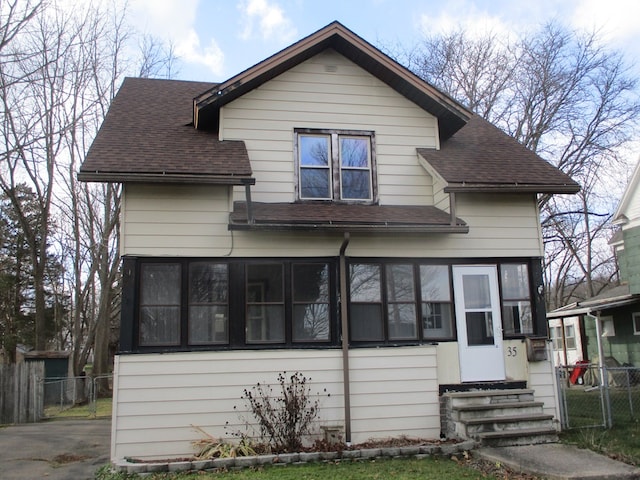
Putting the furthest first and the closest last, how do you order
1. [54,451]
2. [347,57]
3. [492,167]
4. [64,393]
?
1. [64,393]
2. [347,57]
3. [492,167]
4. [54,451]

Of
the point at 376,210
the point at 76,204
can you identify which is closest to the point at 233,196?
the point at 376,210

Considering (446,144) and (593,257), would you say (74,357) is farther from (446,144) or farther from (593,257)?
(593,257)

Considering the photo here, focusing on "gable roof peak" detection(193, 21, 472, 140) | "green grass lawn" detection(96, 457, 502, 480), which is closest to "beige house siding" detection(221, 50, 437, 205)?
"gable roof peak" detection(193, 21, 472, 140)

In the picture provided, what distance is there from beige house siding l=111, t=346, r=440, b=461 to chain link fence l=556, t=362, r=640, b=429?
264 centimetres

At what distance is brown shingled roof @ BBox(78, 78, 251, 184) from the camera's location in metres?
8.22

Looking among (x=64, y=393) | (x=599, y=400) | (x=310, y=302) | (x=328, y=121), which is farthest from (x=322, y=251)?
(x=64, y=393)

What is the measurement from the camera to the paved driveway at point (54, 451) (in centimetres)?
786

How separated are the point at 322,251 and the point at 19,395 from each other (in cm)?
1154

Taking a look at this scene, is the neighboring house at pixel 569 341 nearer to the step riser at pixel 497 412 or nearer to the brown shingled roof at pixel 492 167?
the brown shingled roof at pixel 492 167

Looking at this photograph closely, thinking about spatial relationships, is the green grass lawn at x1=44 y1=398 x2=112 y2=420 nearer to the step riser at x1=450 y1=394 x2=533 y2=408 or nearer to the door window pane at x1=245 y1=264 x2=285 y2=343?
the door window pane at x1=245 y1=264 x2=285 y2=343

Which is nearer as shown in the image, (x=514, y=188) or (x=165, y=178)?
(x=165, y=178)

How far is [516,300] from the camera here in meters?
9.44

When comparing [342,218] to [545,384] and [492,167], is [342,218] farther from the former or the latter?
[545,384]

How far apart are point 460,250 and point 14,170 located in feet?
66.4
